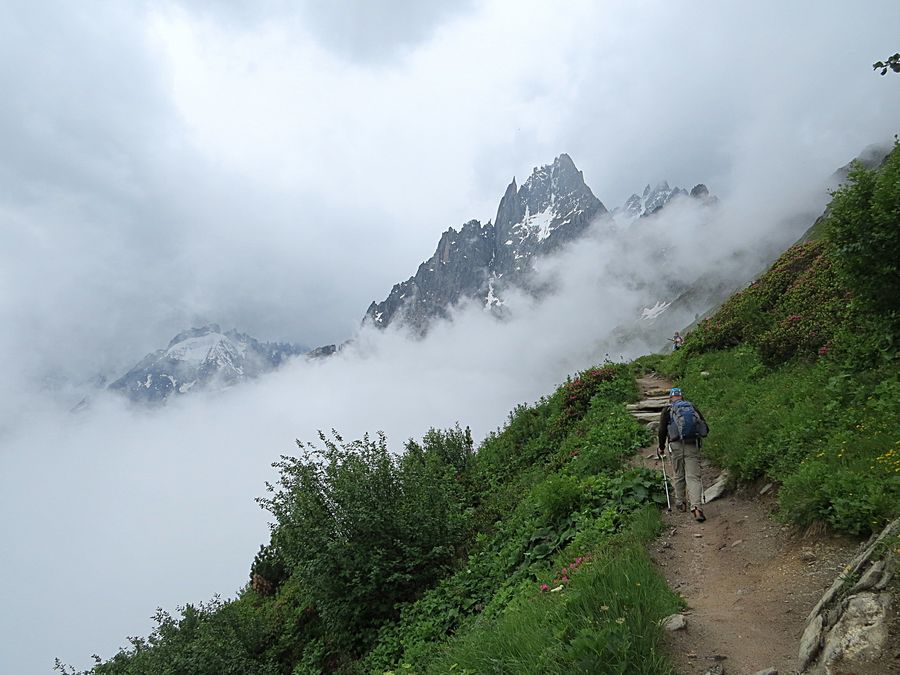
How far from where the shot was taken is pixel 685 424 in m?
9.20

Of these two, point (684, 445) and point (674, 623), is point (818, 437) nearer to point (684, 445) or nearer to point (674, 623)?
point (684, 445)

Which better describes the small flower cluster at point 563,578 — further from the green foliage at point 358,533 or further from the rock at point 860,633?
the green foliage at point 358,533

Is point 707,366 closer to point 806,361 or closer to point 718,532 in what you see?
point 806,361

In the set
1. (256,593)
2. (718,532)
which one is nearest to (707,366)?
(718,532)

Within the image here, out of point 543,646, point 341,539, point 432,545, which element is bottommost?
point 543,646

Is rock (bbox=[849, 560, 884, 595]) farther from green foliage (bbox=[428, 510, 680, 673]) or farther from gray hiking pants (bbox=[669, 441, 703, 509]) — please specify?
gray hiking pants (bbox=[669, 441, 703, 509])

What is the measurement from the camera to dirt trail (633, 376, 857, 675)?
4.34m

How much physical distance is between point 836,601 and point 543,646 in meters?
2.68

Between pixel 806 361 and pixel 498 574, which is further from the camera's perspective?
pixel 806 361

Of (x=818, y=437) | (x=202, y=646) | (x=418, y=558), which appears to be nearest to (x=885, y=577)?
(x=818, y=437)

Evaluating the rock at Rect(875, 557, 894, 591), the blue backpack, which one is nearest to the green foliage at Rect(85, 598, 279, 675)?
the blue backpack

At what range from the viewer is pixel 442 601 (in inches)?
373

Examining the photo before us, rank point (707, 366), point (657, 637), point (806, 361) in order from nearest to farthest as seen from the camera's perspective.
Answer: point (657, 637) < point (806, 361) < point (707, 366)

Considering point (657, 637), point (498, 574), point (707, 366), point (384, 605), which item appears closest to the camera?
point (657, 637)
